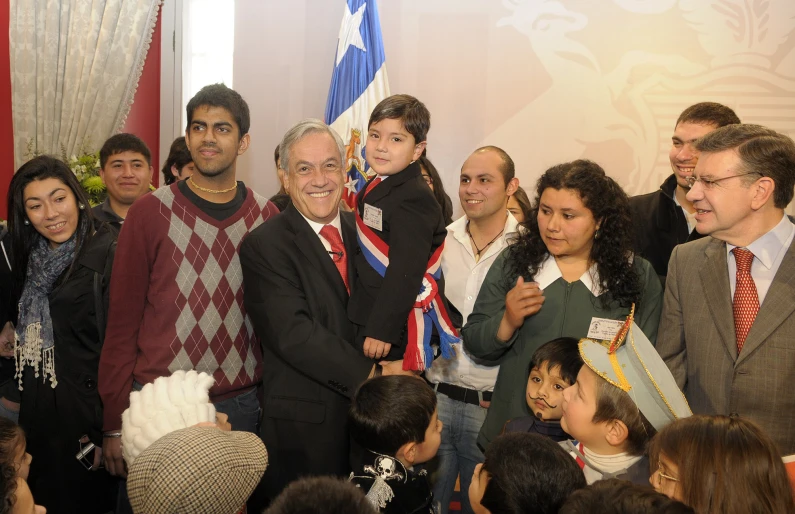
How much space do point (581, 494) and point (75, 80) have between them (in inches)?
219

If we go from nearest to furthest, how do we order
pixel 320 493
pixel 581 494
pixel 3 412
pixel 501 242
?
1. pixel 320 493
2. pixel 581 494
3. pixel 3 412
4. pixel 501 242

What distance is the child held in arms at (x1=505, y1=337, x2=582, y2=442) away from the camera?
7.91 feet

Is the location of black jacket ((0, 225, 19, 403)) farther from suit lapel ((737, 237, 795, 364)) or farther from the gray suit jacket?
suit lapel ((737, 237, 795, 364))

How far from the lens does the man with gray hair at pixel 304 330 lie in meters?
2.40

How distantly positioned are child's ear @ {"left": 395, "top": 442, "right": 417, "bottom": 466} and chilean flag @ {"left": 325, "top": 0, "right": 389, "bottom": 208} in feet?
11.7

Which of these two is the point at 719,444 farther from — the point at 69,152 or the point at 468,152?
the point at 69,152

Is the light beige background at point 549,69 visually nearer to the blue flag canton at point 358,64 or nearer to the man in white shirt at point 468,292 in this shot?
the blue flag canton at point 358,64

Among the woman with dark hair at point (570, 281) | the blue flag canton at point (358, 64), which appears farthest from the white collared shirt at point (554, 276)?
the blue flag canton at point (358, 64)

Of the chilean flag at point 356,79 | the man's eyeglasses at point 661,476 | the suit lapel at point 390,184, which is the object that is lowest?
the man's eyeglasses at point 661,476

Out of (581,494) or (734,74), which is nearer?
(581,494)

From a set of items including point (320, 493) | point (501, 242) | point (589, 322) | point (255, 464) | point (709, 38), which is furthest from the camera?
point (709, 38)

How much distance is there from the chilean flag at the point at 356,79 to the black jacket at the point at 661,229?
254 cm

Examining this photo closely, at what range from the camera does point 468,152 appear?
588cm

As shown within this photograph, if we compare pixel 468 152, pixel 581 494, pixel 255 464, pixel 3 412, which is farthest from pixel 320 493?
pixel 468 152
